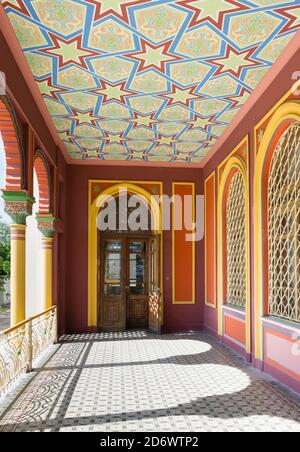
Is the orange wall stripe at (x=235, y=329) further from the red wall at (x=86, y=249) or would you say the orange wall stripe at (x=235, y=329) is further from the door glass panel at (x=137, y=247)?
the door glass panel at (x=137, y=247)

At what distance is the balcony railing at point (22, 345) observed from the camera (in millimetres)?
4426

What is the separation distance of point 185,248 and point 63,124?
3996mm

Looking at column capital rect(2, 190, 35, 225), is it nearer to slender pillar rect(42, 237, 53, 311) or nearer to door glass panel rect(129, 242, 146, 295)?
slender pillar rect(42, 237, 53, 311)

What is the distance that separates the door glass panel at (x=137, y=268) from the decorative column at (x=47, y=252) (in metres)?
2.39

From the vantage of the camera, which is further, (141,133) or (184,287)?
(184,287)

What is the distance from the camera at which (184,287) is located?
349 inches

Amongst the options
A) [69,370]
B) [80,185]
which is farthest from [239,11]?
[80,185]

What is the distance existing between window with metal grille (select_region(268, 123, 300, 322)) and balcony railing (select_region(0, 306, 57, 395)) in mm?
3391

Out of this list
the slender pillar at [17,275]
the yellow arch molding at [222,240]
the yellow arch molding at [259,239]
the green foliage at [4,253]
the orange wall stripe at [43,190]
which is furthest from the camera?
the green foliage at [4,253]

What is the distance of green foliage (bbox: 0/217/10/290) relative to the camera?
1302 cm

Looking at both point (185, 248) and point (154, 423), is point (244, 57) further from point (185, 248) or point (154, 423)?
point (185, 248)

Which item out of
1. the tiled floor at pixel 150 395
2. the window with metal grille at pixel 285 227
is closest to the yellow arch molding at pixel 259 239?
the window with metal grille at pixel 285 227

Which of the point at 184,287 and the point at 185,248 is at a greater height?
the point at 185,248

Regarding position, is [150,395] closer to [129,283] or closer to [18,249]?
[18,249]
